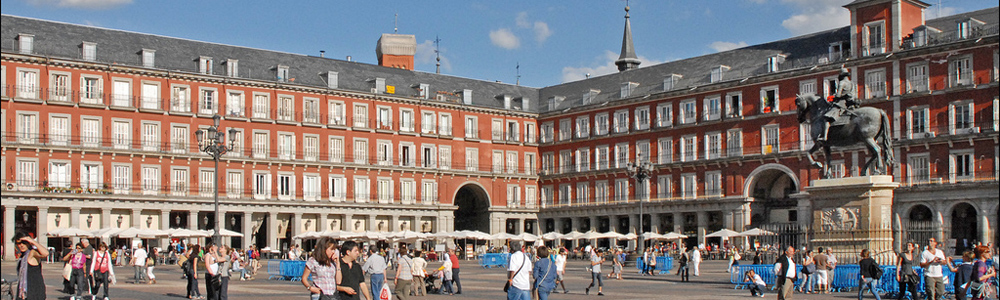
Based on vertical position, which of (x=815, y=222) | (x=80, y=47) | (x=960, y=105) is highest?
(x=80, y=47)

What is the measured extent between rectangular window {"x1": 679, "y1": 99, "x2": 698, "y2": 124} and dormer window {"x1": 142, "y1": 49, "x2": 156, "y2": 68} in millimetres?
34828

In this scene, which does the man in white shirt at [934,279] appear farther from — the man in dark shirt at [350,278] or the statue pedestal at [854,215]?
the man in dark shirt at [350,278]

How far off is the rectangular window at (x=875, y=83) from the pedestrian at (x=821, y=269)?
3645 centimetres

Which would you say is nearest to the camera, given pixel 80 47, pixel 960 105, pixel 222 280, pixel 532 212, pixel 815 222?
pixel 222 280

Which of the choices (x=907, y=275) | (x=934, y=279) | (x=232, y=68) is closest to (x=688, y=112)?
(x=232, y=68)

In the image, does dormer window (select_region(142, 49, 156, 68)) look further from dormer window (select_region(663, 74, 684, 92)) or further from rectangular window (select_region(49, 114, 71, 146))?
dormer window (select_region(663, 74, 684, 92))

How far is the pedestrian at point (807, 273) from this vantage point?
2556cm

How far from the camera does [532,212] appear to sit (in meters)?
83.8

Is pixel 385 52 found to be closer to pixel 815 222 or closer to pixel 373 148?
pixel 373 148

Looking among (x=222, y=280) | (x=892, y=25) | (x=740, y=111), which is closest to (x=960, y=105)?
(x=892, y=25)

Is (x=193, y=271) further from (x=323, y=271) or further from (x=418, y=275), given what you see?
(x=323, y=271)

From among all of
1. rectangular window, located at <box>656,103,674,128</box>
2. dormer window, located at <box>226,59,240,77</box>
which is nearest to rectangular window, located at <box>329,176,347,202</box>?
dormer window, located at <box>226,59,240,77</box>

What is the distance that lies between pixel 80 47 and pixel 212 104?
8671 millimetres

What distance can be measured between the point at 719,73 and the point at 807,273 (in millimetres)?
46463
